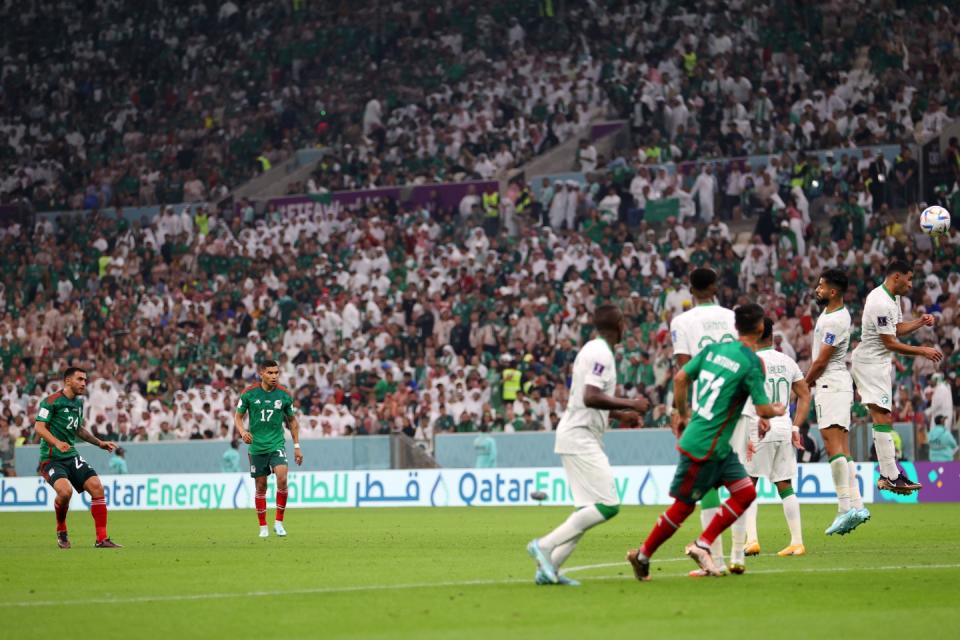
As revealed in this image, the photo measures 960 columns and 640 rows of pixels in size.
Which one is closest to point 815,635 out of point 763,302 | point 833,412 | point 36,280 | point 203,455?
point 833,412

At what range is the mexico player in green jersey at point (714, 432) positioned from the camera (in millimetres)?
12008

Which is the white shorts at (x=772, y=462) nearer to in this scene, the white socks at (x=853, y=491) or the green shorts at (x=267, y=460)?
the white socks at (x=853, y=491)

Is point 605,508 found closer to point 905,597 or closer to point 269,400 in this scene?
point 905,597

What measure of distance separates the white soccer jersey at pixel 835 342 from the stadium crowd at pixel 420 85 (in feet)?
70.7

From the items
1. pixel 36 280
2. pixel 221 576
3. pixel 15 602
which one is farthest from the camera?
pixel 36 280

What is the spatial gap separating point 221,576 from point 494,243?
89.3ft

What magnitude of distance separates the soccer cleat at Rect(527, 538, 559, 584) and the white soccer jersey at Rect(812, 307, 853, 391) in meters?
5.69

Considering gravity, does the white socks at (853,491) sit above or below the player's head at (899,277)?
below

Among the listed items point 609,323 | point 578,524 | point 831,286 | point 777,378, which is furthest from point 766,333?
point 578,524

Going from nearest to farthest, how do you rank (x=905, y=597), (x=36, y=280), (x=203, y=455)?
(x=905, y=597) → (x=203, y=455) → (x=36, y=280)

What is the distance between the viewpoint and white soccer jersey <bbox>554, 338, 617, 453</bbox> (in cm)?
1175

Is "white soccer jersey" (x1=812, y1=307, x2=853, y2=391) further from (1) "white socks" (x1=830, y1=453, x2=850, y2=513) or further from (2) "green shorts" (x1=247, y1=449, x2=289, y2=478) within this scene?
(2) "green shorts" (x1=247, y1=449, x2=289, y2=478)

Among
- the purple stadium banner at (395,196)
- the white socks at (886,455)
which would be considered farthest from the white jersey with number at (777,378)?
the purple stadium banner at (395,196)

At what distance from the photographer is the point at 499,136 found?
45625 millimetres
